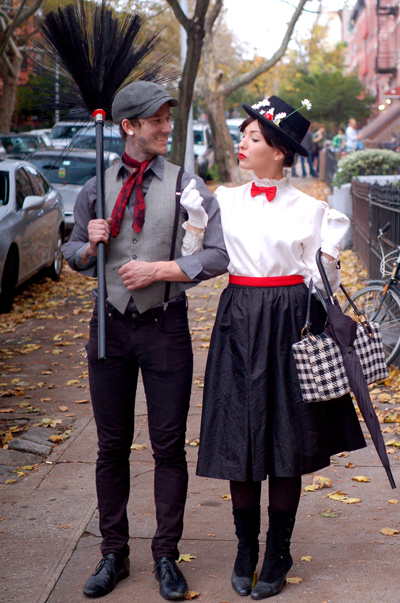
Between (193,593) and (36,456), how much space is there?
197 cm

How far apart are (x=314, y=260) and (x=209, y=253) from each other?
0.47 metres

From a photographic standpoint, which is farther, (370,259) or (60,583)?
(370,259)

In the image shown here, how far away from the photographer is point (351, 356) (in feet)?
10.4

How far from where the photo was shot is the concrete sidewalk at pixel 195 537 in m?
3.35

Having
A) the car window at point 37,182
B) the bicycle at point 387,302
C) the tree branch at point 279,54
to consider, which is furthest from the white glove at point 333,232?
the tree branch at point 279,54

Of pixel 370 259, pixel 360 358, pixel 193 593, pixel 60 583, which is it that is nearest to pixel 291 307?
pixel 360 358

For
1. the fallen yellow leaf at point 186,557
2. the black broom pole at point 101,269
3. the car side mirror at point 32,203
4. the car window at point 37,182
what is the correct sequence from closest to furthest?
the black broom pole at point 101,269 → the fallen yellow leaf at point 186,557 → the car side mirror at point 32,203 → the car window at point 37,182

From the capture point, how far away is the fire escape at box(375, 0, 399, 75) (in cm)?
4597

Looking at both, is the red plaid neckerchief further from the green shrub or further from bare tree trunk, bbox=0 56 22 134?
bare tree trunk, bbox=0 56 22 134

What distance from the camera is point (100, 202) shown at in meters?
3.21

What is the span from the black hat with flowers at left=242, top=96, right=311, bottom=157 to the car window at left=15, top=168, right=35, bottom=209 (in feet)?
22.7

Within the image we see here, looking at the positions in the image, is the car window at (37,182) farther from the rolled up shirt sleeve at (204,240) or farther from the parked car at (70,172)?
the rolled up shirt sleeve at (204,240)

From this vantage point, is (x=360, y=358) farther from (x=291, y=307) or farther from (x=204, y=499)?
(x=204, y=499)

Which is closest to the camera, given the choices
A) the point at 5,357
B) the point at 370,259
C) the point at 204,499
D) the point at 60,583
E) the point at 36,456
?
the point at 60,583
